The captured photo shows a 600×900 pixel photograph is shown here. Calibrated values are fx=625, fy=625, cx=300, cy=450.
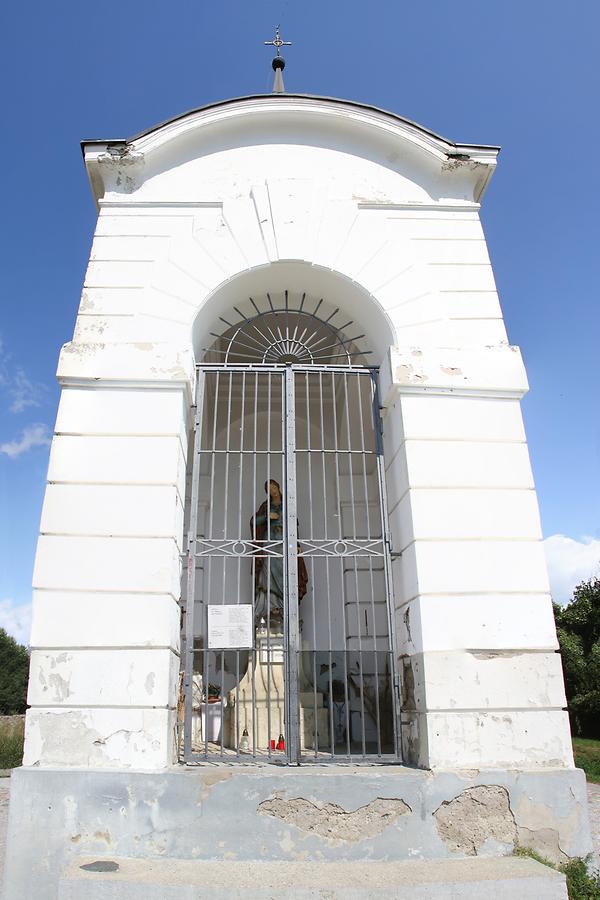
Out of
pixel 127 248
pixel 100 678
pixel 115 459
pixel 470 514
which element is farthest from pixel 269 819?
pixel 127 248

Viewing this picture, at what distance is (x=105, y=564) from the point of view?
5008mm

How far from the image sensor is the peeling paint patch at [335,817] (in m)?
4.33

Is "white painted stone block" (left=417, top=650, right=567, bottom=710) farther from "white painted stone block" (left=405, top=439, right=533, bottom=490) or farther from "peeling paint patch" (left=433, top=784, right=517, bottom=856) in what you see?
"white painted stone block" (left=405, top=439, right=533, bottom=490)

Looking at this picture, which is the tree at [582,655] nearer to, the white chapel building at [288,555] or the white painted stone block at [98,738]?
the white chapel building at [288,555]

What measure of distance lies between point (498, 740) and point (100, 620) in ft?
10.4

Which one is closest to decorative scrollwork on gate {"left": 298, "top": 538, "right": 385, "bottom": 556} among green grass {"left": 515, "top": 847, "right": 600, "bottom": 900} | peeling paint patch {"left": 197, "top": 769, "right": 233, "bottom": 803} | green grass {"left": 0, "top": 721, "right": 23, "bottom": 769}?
peeling paint patch {"left": 197, "top": 769, "right": 233, "bottom": 803}

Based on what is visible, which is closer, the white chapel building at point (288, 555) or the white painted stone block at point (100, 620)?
the white chapel building at point (288, 555)

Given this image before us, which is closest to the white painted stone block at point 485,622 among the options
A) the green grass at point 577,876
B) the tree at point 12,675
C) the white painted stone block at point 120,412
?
the green grass at point 577,876

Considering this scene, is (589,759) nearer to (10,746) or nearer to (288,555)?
(288,555)

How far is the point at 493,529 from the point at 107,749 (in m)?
3.45

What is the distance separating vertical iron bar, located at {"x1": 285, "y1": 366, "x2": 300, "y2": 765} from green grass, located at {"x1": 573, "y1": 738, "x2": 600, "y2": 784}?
10.4m

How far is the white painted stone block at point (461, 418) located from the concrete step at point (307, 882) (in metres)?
3.22

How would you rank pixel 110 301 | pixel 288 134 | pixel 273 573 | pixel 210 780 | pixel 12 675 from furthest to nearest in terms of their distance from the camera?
pixel 12 675, pixel 273 573, pixel 288 134, pixel 110 301, pixel 210 780

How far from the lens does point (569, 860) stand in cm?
436
